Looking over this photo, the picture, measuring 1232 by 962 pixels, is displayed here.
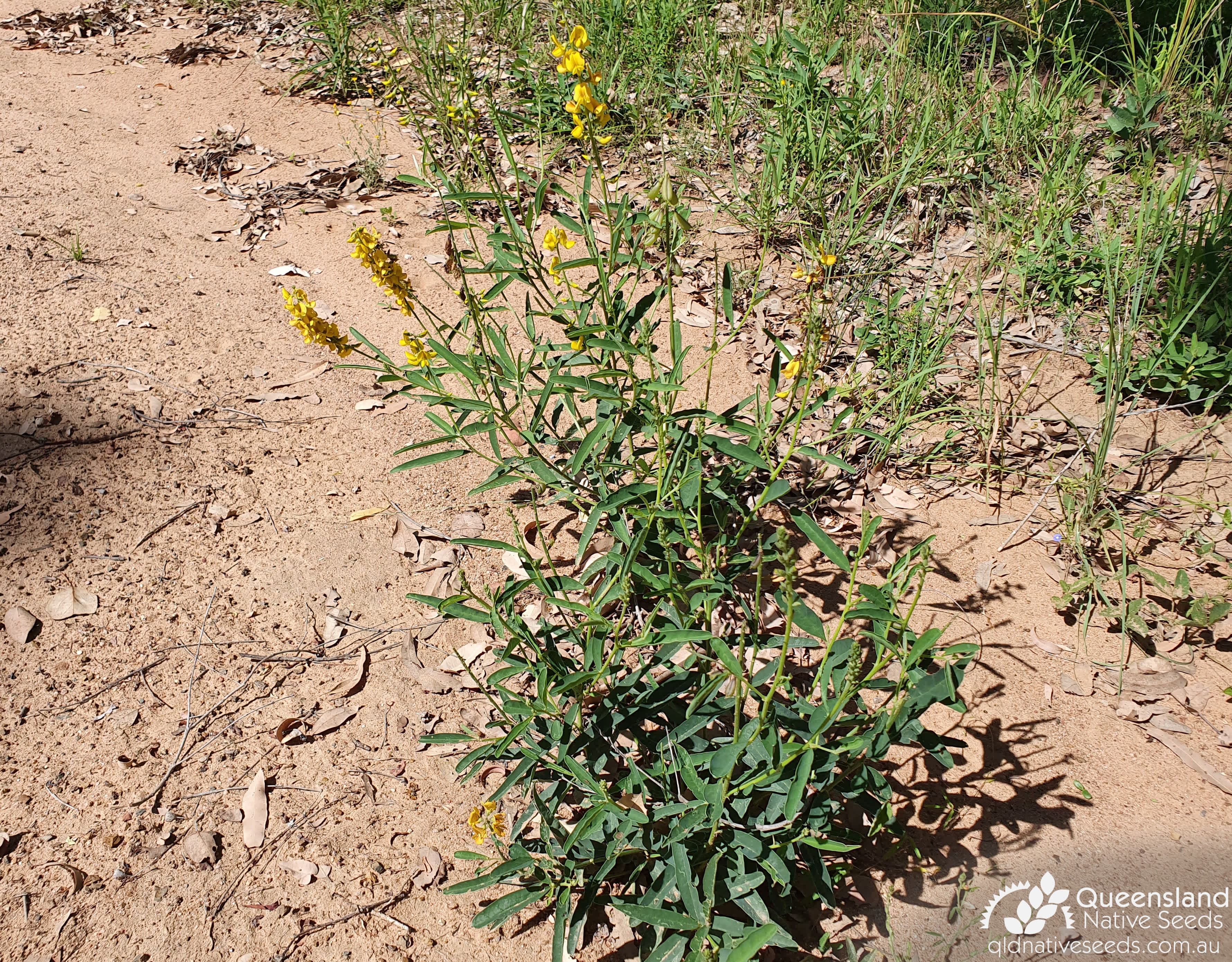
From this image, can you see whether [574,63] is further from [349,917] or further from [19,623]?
[19,623]

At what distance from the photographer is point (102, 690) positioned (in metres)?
2.08

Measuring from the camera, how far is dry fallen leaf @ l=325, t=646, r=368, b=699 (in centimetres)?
211

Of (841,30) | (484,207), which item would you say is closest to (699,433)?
(484,207)

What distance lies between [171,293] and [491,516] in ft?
5.60

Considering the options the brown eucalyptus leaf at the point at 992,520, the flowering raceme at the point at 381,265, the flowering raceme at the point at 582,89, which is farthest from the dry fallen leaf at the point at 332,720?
the brown eucalyptus leaf at the point at 992,520

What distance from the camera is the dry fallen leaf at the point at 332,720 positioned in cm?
204

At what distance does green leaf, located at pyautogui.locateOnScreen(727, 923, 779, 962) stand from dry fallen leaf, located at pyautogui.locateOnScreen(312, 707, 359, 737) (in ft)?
3.80

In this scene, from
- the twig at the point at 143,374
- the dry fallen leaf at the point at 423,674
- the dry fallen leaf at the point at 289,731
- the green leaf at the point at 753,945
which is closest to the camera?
the green leaf at the point at 753,945

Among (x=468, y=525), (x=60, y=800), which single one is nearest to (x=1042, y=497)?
(x=468, y=525)

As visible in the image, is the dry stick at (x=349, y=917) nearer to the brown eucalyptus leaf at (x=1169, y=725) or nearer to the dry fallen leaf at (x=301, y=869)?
the dry fallen leaf at (x=301, y=869)

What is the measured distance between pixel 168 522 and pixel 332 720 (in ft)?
2.81

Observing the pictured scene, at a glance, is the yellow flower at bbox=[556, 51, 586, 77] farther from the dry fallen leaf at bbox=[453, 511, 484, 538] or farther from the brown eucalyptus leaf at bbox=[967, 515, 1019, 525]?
the brown eucalyptus leaf at bbox=[967, 515, 1019, 525]

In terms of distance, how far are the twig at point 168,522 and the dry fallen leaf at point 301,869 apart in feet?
3.48

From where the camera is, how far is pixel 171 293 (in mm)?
3193
